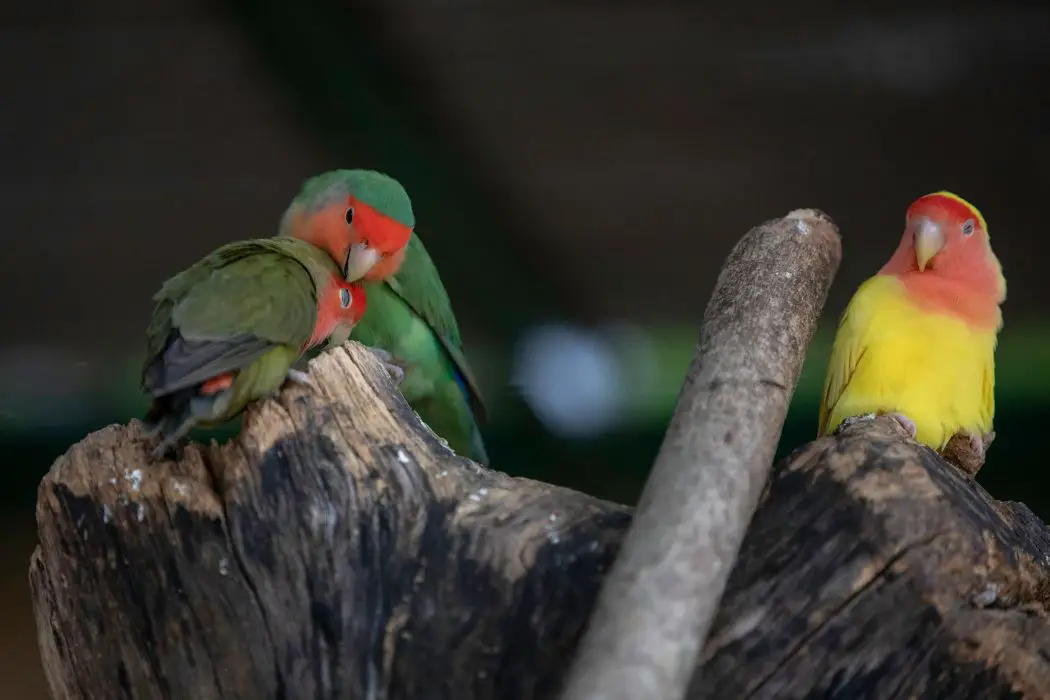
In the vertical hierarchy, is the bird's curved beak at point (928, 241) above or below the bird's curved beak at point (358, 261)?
above

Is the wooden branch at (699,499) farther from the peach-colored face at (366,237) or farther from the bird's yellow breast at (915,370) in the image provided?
the peach-colored face at (366,237)

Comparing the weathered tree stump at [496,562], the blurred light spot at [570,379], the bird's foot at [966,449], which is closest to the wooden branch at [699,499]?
the weathered tree stump at [496,562]

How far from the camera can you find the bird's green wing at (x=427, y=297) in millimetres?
1420

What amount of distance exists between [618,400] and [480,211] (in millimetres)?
533

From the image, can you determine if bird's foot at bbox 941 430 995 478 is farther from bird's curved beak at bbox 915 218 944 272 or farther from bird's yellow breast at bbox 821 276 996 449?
bird's curved beak at bbox 915 218 944 272

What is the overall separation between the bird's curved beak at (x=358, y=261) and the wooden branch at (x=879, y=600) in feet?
2.05

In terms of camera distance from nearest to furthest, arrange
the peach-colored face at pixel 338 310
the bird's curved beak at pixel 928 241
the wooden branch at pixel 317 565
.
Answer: the wooden branch at pixel 317 565, the peach-colored face at pixel 338 310, the bird's curved beak at pixel 928 241

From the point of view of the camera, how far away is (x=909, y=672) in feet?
2.47

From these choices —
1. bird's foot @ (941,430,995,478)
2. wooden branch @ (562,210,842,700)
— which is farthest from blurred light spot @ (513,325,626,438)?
wooden branch @ (562,210,842,700)

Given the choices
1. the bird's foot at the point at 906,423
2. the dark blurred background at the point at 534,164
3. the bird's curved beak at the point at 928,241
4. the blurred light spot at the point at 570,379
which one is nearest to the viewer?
the bird's foot at the point at 906,423

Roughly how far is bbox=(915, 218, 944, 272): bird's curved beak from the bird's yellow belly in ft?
0.28

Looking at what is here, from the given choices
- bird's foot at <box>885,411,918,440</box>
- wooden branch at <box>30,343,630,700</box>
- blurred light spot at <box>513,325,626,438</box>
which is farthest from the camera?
blurred light spot at <box>513,325,626,438</box>

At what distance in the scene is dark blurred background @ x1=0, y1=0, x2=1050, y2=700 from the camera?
85.1 inches

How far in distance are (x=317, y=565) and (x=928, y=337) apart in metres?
0.84
